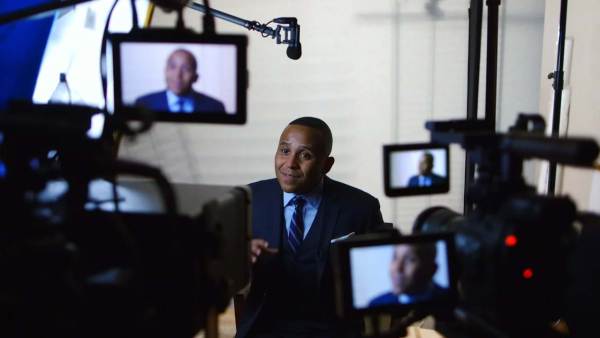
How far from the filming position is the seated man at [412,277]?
2.85ft

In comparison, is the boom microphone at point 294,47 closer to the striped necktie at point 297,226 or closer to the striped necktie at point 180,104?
the striped necktie at point 297,226

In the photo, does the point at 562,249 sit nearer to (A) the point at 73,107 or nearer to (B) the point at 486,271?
(B) the point at 486,271

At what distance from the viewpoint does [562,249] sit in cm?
81

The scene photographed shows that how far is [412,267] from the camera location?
2.90ft

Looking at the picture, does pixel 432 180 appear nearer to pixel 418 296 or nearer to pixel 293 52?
pixel 418 296

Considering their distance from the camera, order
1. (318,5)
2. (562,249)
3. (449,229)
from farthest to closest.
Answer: (318,5)
(449,229)
(562,249)

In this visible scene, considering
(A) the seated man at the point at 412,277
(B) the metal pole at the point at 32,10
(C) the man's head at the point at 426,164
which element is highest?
(B) the metal pole at the point at 32,10

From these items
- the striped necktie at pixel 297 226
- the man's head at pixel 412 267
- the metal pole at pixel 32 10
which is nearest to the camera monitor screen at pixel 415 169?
the man's head at pixel 412 267

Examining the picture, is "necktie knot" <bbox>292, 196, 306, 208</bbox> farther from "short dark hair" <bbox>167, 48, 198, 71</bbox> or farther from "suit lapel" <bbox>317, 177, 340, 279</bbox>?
"short dark hair" <bbox>167, 48, 198, 71</bbox>

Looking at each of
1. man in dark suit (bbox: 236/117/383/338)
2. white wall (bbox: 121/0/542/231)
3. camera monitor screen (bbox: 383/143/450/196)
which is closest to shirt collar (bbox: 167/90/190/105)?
camera monitor screen (bbox: 383/143/450/196)

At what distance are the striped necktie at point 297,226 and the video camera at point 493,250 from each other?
0.82 m

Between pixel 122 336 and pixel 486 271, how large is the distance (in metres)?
0.49

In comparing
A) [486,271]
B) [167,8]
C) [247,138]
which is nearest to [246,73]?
[167,8]

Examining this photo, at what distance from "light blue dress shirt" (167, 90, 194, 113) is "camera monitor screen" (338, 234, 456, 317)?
1.11ft
